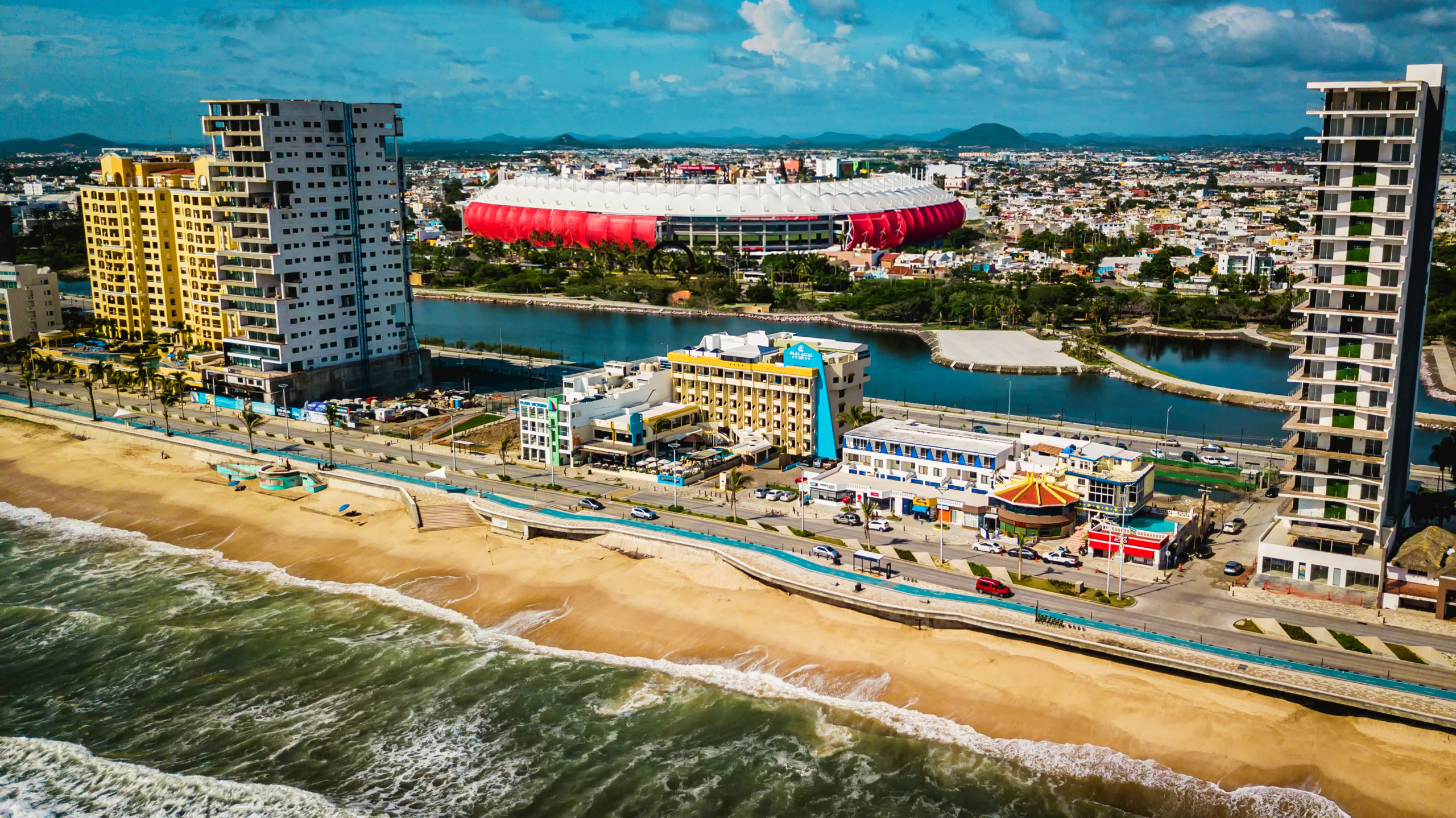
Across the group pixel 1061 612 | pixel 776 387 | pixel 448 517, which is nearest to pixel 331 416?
pixel 448 517

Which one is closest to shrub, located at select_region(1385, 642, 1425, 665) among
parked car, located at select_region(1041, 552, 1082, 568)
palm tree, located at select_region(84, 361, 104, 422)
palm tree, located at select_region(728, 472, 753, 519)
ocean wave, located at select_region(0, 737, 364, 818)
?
parked car, located at select_region(1041, 552, 1082, 568)

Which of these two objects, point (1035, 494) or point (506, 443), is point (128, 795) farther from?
point (1035, 494)

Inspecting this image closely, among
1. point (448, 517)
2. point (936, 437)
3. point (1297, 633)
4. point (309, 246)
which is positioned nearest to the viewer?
point (1297, 633)

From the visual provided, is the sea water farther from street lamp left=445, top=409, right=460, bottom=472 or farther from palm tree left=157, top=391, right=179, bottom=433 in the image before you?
palm tree left=157, top=391, right=179, bottom=433

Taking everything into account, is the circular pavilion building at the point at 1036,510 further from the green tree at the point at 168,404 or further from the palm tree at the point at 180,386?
the palm tree at the point at 180,386

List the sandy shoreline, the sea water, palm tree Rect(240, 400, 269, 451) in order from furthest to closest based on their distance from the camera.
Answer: palm tree Rect(240, 400, 269, 451), the sandy shoreline, the sea water

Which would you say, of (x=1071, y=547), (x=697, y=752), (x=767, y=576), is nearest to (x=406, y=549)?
(x=767, y=576)

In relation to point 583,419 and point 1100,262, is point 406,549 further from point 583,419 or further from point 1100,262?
point 1100,262
